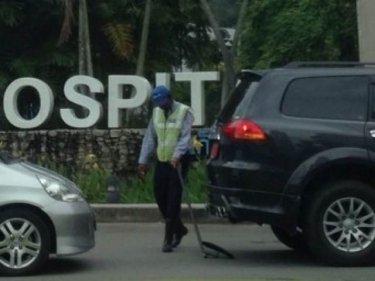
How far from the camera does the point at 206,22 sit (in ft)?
95.5

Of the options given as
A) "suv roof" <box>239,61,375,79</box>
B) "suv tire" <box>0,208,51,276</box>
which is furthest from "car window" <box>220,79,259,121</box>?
"suv tire" <box>0,208,51,276</box>

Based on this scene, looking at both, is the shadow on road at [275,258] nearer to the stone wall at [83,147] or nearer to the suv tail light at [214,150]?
the suv tail light at [214,150]

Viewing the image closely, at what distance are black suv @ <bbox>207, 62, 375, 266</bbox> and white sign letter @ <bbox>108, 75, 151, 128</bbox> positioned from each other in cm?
826

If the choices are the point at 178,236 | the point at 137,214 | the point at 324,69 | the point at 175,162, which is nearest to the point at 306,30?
the point at 137,214

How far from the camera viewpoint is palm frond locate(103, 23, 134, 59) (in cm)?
2570

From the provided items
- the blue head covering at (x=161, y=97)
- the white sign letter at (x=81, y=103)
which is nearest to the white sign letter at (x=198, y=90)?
the white sign letter at (x=81, y=103)

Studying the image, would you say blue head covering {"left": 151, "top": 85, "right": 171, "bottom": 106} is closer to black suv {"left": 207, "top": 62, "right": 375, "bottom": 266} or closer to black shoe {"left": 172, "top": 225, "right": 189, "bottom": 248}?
black suv {"left": 207, "top": 62, "right": 375, "bottom": 266}

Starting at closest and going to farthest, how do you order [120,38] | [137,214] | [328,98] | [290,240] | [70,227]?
[70,227]
[328,98]
[290,240]
[137,214]
[120,38]

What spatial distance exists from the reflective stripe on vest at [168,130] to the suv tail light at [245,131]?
1.05 m

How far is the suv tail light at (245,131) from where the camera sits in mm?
10961

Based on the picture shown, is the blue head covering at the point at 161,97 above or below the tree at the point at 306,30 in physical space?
below

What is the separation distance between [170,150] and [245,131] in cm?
128

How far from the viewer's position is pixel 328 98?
11.2m

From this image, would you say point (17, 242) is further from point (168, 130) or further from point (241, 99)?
point (241, 99)
